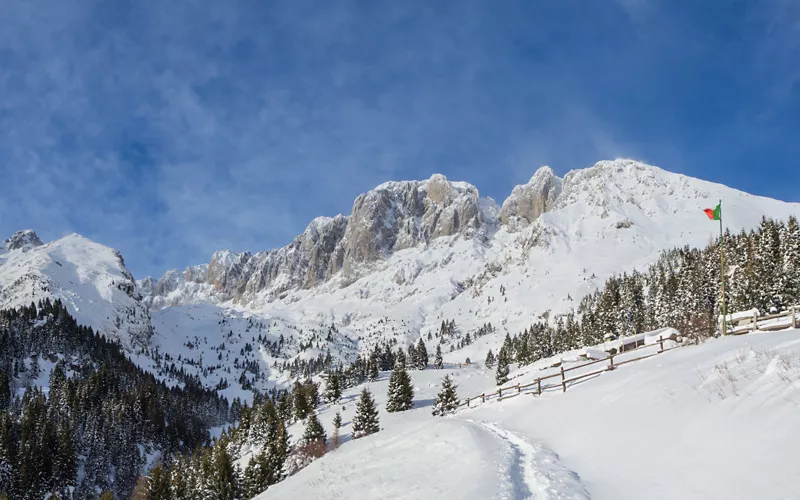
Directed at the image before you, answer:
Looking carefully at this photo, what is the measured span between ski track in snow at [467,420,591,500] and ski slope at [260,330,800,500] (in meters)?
0.04

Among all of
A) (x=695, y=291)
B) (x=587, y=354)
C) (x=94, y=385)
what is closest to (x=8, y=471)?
(x=94, y=385)

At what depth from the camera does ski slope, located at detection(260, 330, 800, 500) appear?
1091 centimetres

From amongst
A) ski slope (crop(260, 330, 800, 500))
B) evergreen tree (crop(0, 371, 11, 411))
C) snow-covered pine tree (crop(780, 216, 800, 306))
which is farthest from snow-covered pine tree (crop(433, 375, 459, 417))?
evergreen tree (crop(0, 371, 11, 411))

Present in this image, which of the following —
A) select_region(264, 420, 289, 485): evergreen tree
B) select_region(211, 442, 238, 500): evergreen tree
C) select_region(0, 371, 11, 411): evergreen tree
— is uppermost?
select_region(0, 371, 11, 411): evergreen tree

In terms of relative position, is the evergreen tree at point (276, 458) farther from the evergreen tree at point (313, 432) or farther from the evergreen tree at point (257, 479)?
the evergreen tree at point (313, 432)

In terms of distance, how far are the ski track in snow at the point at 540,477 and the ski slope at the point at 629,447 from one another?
4cm

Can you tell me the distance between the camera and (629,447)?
14.8 metres

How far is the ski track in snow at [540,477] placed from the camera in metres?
12.7

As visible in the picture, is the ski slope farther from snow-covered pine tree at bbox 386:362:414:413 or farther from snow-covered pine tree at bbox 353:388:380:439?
snow-covered pine tree at bbox 386:362:414:413

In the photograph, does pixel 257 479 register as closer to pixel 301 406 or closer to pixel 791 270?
pixel 301 406

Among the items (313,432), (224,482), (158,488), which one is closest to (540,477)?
(313,432)

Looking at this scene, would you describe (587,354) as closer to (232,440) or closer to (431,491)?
Answer: (431,491)

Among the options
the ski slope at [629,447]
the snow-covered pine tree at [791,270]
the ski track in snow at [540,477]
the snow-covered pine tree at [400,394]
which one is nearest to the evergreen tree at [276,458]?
the snow-covered pine tree at [400,394]

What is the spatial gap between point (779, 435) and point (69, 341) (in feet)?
765
